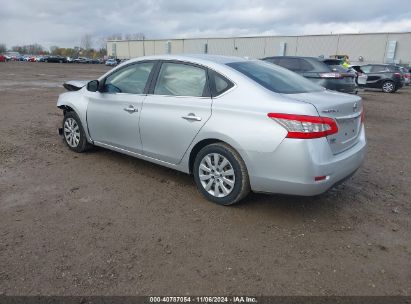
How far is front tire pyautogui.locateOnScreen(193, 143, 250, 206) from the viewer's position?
3.70 metres

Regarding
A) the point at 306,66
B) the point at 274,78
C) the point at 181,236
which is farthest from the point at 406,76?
the point at 181,236

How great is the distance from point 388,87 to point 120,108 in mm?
19711

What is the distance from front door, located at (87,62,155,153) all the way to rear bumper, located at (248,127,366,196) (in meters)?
1.77

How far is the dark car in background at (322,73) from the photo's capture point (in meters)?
11.1

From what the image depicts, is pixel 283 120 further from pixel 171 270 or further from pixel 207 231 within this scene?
pixel 171 270

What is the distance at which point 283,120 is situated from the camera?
3334mm

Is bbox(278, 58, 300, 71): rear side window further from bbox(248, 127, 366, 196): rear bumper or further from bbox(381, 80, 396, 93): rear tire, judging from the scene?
bbox(381, 80, 396, 93): rear tire

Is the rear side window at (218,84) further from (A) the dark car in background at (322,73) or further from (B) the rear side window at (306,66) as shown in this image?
(B) the rear side window at (306,66)

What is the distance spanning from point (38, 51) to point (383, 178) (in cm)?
14331

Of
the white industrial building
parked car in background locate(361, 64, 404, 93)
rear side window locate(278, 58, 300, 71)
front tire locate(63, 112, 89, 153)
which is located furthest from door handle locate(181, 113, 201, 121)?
the white industrial building

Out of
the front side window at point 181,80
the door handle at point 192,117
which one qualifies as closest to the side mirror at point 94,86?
the front side window at point 181,80

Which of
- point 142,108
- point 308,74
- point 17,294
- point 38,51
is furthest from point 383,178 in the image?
point 38,51

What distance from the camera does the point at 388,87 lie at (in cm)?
2050

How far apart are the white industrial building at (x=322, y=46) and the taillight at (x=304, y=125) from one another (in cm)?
4824
